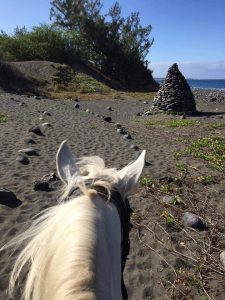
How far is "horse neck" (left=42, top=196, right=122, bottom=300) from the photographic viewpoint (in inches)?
56.5

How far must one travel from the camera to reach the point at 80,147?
10.5 m

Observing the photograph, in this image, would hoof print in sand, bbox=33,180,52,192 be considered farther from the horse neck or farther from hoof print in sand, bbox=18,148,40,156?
the horse neck

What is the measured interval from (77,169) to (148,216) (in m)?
3.74

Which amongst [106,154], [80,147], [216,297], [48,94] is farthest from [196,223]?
[48,94]

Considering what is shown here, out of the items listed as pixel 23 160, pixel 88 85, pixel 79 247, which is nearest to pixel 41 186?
pixel 23 160

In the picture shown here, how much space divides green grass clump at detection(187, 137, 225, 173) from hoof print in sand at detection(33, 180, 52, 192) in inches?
147

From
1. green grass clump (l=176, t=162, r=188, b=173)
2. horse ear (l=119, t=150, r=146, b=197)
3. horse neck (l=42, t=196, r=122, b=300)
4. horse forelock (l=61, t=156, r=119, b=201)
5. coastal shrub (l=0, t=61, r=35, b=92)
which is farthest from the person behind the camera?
coastal shrub (l=0, t=61, r=35, b=92)

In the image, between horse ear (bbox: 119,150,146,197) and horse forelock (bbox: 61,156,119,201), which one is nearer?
horse forelock (bbox: 61,156,119,201)

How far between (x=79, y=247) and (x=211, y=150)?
937cm

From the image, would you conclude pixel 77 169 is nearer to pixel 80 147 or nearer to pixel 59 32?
pixel 80 147

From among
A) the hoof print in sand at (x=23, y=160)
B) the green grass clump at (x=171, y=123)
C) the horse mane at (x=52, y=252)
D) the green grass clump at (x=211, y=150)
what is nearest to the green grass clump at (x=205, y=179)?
the green grass clump at (x=211, y=150)

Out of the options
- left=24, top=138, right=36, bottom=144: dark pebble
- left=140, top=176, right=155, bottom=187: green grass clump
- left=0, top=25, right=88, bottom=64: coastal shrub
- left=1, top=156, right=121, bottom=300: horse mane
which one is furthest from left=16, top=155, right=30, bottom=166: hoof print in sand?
left=0, top=25, right=88, bottom=64: coastal shrub

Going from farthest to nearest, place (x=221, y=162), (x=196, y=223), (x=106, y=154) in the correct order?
(x=106, y=154), (x=221, y=162), (x=196, y=223)

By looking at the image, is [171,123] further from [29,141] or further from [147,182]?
[147,182]
